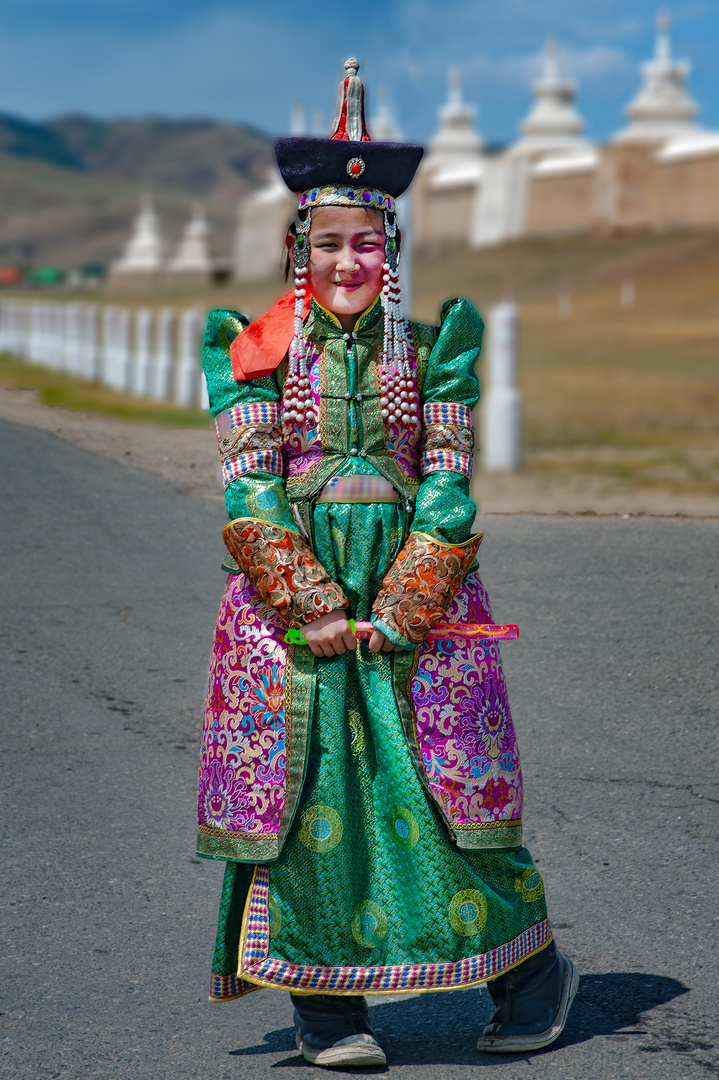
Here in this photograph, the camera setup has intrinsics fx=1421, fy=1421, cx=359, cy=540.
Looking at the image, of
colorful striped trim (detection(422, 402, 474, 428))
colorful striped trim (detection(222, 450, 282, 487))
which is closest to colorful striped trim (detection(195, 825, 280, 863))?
colorful striped trim (detection(222, 450, 282, 487))

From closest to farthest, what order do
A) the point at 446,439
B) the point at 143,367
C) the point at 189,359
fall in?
the point at 446,439, the point at 189,359, the point at 143,367

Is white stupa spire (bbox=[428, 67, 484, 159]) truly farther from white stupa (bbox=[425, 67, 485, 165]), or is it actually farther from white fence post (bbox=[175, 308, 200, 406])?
white fence post (bbox=[175, 308, 200, 406])

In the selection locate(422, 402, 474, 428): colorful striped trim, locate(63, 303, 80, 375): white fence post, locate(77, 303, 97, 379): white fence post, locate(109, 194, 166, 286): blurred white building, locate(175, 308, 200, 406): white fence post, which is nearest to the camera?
locate(422, 402, 474, 428): colorful striped trim

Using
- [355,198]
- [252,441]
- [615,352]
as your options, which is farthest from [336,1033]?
[615,352]

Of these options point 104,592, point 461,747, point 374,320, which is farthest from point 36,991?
point 104,592

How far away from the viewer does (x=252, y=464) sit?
10.0ft

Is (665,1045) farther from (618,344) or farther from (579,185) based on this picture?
(579,185)

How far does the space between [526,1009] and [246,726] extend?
0.86 metres

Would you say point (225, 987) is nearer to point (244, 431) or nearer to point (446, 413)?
point (244, 431)

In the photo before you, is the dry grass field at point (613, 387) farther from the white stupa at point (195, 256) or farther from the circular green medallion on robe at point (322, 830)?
the white stupa at point (195, 256)

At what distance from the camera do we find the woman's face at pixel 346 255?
309 cm

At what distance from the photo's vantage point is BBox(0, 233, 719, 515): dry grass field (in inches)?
399

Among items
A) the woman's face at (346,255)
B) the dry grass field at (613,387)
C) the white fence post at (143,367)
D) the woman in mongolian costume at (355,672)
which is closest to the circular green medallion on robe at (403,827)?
the woman in mongolian costume at (355,672)

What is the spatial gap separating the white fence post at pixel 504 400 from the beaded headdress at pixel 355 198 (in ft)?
24.3
